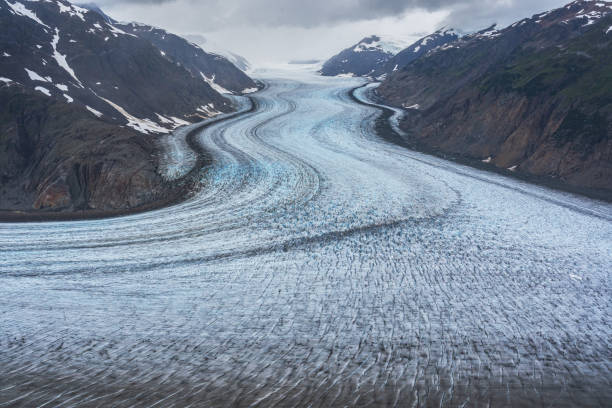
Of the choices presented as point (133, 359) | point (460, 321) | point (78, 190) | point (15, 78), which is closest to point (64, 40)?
point (15, 78)

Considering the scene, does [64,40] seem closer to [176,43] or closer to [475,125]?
[475,125]

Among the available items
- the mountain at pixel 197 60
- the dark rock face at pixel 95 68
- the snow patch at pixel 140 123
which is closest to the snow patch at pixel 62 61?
the dark rock face at pixel 95 68

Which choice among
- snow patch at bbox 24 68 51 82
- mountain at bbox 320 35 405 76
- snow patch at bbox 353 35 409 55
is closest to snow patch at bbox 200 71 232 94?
snow patch at bbox 24 68 51 82

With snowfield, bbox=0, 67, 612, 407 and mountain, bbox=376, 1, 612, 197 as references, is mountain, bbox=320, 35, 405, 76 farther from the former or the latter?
snowfield, bbox=0, 67, 612, 407

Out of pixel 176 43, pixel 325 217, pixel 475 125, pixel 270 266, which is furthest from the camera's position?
pixel 176 43

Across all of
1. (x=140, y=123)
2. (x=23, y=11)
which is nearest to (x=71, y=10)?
(x=23, y=11)

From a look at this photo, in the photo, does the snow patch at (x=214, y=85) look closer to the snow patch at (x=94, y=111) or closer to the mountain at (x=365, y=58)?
the snow patch at (x=94, y=111)

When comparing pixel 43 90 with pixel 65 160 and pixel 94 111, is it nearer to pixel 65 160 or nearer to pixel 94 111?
pixel 94 111
